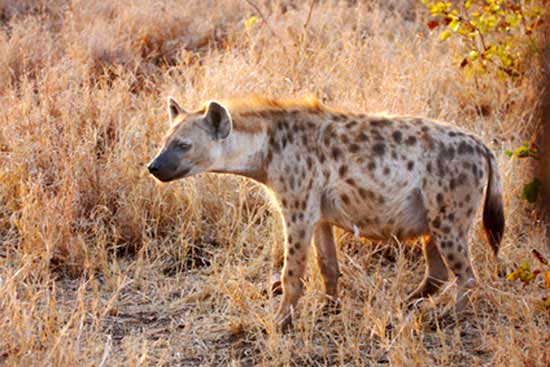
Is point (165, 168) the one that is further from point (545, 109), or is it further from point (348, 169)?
point (545, 109)

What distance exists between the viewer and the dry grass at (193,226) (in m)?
3.76

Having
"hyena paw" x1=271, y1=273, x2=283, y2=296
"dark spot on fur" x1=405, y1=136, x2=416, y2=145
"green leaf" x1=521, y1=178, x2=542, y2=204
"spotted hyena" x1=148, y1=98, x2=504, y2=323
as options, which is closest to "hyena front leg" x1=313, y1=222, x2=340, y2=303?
"spotted hyena" x1=148, y1=98, x2=504, y2=323

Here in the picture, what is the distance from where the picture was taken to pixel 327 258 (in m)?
4.29

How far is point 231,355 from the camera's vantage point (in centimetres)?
386

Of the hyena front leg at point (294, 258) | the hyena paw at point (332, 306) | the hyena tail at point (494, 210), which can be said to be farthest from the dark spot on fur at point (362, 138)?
the hyena paw at point (332, 306)

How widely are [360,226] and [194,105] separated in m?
2.15

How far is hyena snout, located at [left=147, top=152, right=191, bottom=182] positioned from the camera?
3.86 meters

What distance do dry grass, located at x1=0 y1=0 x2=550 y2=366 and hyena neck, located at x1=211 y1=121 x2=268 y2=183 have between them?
1.94ft

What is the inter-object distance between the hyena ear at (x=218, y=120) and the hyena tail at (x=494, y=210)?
1.22 meters

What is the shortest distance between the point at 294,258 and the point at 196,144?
683mm

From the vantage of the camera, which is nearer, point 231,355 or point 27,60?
point 231,355

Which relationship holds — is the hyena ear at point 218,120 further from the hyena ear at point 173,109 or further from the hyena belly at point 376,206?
the hyena belly at point 376,206

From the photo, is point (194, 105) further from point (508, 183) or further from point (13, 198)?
point (508, 183)

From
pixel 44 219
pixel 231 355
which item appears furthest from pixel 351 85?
pixel 231 355
